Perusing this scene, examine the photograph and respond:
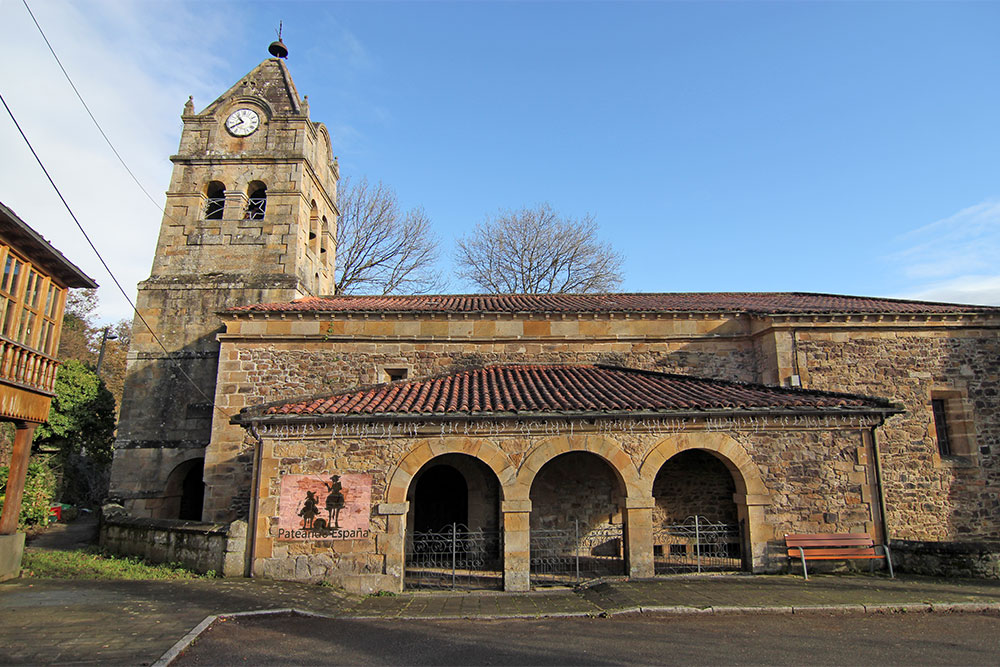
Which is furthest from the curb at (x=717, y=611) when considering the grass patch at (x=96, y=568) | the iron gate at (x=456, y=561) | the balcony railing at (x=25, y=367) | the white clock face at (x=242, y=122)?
the white clock face at (x=242, y=122)

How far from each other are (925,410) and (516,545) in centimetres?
995

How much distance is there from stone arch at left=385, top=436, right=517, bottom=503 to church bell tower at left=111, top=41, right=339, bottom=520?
7177mm

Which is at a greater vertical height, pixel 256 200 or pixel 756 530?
pixel 256 200

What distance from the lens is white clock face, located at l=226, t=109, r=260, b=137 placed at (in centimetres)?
1706

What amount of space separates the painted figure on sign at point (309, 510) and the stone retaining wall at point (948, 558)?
32.0ft

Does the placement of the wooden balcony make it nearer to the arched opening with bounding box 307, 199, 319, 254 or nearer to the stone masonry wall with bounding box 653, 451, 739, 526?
the arched opening with bounding box 307, 199, 319, 254

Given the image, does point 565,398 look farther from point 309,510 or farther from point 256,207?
point 256,207

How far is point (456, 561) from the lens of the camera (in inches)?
463

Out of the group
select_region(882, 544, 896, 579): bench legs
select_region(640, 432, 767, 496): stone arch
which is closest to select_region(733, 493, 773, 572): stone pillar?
select_region(640, 432, 767, 496): stone arch

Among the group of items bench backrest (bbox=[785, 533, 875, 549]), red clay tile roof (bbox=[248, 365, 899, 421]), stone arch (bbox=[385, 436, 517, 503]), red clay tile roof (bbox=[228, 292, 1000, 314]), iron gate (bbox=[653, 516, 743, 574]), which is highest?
red clay tile roof (bbox=[228, 292, 1000, 314])

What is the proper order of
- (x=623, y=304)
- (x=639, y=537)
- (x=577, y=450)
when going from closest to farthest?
(x=639, y=537)
(x=577, y=450)
(x=623, y=304)

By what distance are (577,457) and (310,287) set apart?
31.8ft

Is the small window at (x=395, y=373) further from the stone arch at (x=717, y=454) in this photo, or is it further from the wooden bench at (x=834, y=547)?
the wooden bench at (x=834, y=547)

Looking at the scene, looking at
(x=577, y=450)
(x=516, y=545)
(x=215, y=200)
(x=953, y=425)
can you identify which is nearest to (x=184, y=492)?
(x=215, y=200)
